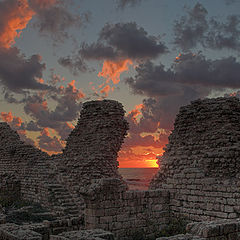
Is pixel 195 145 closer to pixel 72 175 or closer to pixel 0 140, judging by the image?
pixel 72 175

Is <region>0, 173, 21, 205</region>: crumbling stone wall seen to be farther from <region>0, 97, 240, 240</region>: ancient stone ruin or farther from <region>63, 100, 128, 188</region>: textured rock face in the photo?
<region>0, 97, 240, 240</region>: ancient stone ruin

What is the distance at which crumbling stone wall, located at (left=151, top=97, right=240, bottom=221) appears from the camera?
1191cm

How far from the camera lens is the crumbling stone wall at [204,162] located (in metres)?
11.9

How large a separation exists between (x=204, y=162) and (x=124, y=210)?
3.34 m

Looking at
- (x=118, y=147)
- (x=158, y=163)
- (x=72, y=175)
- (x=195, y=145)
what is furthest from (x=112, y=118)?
(x=195, y=145)

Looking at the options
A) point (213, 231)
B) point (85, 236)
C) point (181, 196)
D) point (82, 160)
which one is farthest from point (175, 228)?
point (82, 160)

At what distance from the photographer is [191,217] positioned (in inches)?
499

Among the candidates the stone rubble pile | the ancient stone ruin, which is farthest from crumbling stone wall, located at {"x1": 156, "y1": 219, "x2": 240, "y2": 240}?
the stone rubble pile

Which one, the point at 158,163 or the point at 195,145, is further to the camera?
the point at 158,163

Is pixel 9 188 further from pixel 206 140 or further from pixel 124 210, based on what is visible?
pixel 206 140

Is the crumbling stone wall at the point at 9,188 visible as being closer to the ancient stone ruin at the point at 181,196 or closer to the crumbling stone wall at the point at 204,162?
the ancient stone ruin at the point at 181,196

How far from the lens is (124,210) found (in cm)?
1231

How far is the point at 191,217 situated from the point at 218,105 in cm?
430

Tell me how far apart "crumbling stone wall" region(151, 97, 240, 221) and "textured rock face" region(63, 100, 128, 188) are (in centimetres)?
486
